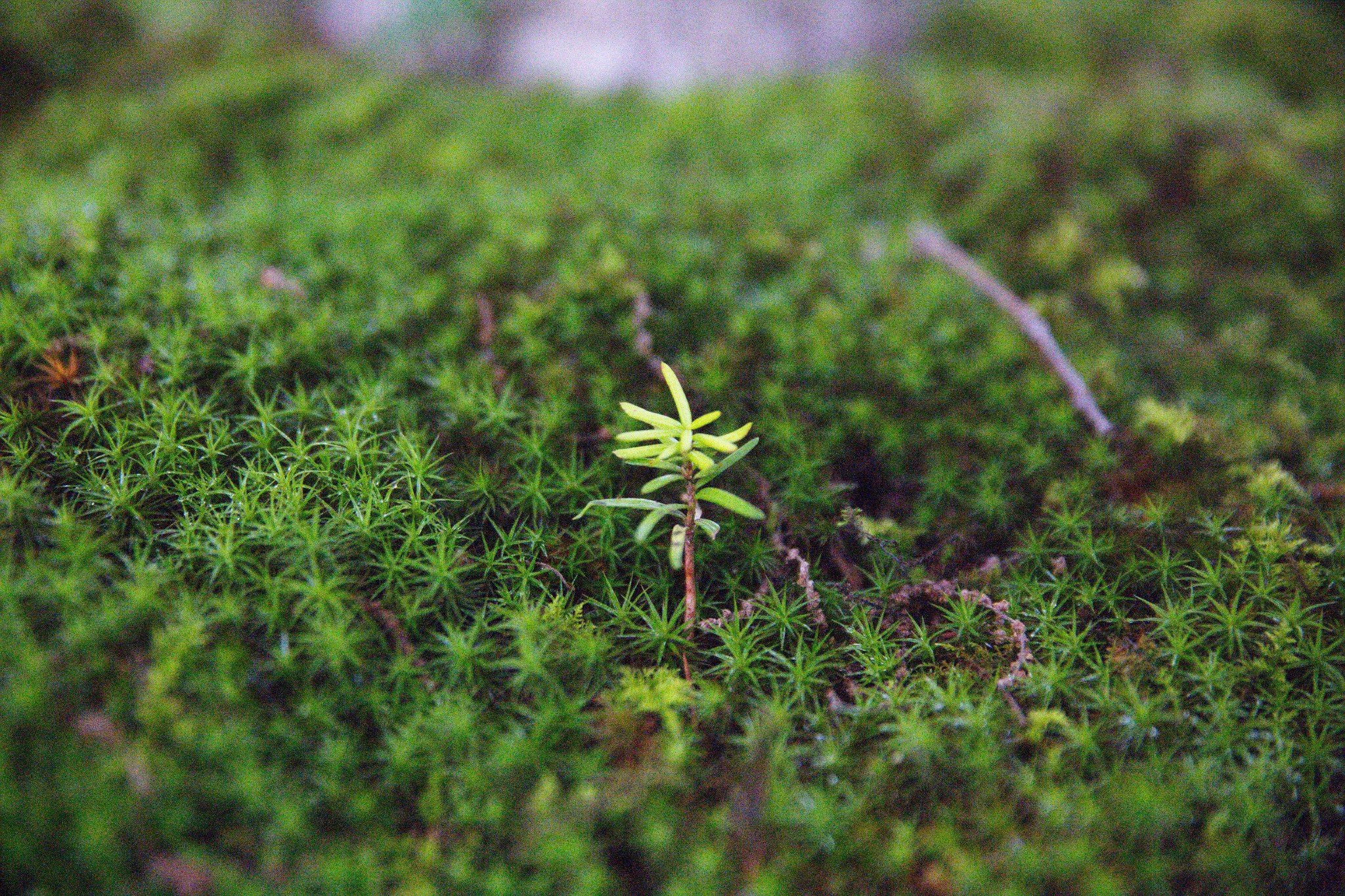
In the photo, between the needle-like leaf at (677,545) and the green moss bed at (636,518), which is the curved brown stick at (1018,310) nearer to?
the green moss bed at (636,518)

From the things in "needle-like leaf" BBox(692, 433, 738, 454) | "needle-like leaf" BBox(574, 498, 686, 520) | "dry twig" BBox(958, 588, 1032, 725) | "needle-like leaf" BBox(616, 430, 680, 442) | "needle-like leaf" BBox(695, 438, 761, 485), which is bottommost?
"dry twig" BBox(958, 588, 1032, 725)

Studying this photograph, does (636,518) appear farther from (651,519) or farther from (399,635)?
(399,635)

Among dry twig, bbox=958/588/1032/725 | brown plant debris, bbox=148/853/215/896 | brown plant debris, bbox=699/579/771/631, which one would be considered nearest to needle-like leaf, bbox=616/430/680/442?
brown plant debris, bbox=699/579/771/631

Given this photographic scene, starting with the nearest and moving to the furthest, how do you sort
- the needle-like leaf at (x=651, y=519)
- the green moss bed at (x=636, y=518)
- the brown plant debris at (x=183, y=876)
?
the brown plant debris at (x=183, y=876), the green moss bed at (x=636, y=518), the needle-like leaf at (x=651, y=519)

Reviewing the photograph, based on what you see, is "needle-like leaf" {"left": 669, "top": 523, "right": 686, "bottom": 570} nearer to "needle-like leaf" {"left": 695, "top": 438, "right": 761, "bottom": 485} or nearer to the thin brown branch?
"needle-like leaf" {"left": 695, "top": 438, "right": 761, "bottom": 485}

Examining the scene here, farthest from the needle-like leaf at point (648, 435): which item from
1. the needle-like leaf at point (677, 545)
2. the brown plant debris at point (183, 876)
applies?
the brown plant debris at point (183, 876)

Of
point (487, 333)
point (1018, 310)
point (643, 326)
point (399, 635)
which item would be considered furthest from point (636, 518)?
point (1018, 310)

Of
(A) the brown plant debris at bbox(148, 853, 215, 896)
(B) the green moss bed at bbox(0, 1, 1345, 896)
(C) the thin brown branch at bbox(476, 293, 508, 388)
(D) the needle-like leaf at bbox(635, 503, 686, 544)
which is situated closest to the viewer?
(A) the brown plant debris at bbox(148, 853, 215, 896)
